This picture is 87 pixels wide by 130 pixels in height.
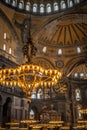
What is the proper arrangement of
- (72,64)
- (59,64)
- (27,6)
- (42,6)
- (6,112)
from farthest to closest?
(59,64) → (72,64) → (42,6) → (27,6) → (6,112)

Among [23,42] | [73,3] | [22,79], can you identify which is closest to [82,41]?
[73,3]

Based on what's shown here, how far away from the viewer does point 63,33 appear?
28.1 meters

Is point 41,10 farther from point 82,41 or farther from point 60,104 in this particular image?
point 60,104

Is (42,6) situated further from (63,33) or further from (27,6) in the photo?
(63,33)

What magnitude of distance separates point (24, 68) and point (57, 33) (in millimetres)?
16720

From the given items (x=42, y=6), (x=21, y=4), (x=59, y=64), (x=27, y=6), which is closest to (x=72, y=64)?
(x=59, y=64)

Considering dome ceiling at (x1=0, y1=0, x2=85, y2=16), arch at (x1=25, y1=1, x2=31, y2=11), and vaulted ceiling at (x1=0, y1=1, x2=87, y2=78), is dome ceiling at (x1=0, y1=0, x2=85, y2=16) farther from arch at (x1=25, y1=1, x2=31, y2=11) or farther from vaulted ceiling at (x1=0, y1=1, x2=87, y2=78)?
vaulted ceiling at (x1=0, y1=1, x2=87, y2=78)

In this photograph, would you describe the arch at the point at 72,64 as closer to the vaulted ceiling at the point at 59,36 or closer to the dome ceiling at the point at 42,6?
the vaulted ceiling at the point at 59,36

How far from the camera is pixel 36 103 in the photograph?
28.2m

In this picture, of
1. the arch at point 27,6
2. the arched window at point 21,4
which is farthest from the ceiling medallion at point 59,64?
the arched window at point 21,4

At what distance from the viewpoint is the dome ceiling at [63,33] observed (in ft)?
83.3

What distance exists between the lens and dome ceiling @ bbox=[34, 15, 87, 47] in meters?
25.4

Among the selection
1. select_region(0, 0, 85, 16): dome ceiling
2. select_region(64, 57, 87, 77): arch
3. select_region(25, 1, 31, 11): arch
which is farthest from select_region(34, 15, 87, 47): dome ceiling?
select_region(25, 1, 31, 11): arch

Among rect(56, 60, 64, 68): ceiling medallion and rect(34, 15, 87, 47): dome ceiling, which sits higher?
rect(34, 15, 87, 47): dome ceiling
